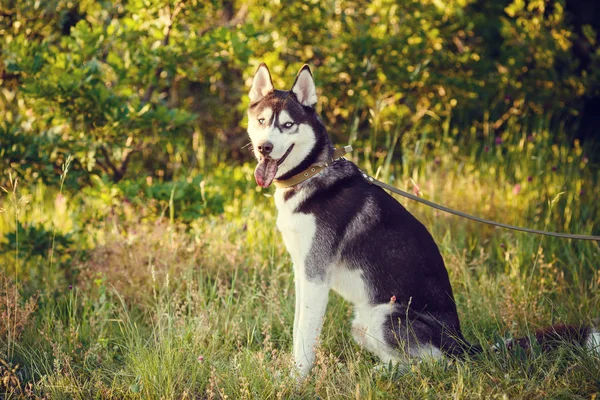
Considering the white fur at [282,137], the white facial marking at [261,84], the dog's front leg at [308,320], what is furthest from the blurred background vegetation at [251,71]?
the dog's front leg at [308,320]

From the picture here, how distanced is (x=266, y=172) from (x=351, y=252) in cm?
67

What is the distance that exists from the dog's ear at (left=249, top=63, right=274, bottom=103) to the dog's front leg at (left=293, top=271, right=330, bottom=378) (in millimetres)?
1129

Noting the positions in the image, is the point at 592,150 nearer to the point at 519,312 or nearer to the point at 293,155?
the point at 519,312

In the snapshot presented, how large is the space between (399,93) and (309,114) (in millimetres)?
3159

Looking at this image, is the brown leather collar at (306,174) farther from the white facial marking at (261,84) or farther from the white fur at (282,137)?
the white facial marking at (261,84)

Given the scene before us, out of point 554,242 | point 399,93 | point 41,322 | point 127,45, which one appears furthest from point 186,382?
point 399,93

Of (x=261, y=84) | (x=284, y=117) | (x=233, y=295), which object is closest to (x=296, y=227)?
(x=284, y=117)

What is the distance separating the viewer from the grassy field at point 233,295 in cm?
312

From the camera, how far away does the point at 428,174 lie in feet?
19.0

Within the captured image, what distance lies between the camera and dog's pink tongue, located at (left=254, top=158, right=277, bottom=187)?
3.27 m

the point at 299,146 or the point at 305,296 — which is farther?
the point at 299,146

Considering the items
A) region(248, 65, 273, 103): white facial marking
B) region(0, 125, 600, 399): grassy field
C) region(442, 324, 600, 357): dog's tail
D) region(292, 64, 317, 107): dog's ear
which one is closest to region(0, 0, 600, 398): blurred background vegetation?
region(0, 125, 600, 399): grassy field

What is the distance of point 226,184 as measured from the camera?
532cm

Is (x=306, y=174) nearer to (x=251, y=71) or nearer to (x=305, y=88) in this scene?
(x=305, y=88)
